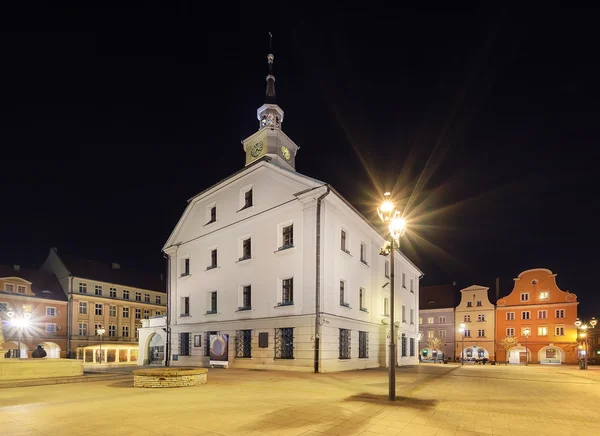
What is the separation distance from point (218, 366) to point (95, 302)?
38283 mm

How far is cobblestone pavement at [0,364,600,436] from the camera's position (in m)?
7.90

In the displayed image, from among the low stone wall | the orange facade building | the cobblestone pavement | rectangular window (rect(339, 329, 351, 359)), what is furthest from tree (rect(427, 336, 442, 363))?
the low stone wall

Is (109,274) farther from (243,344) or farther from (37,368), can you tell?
(37,368)

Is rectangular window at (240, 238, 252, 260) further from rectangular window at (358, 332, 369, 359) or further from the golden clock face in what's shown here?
rectangular window at (358, 332, 369, 359)

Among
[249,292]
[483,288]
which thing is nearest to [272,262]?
[249,292]

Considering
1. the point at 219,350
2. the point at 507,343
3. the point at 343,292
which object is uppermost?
the point at 343,292

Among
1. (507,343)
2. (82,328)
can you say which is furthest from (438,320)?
(82,328)

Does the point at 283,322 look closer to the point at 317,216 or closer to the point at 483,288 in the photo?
the point at 317,216

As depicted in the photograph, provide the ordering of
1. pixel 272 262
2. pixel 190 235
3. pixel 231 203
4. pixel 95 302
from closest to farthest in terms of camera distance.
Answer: pixel 272 262 → pixel 231 203 → pixel 190 235 → pixel 95 302

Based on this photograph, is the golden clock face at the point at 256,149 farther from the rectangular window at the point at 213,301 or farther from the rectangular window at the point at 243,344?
the rectangular window at the point at 243,344

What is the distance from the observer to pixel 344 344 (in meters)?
24.5

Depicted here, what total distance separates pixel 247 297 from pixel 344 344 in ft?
23.8

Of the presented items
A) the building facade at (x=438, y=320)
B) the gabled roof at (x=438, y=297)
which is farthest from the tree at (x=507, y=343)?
the gabled roof at (x=438, y=297)

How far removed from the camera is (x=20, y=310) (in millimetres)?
47969
